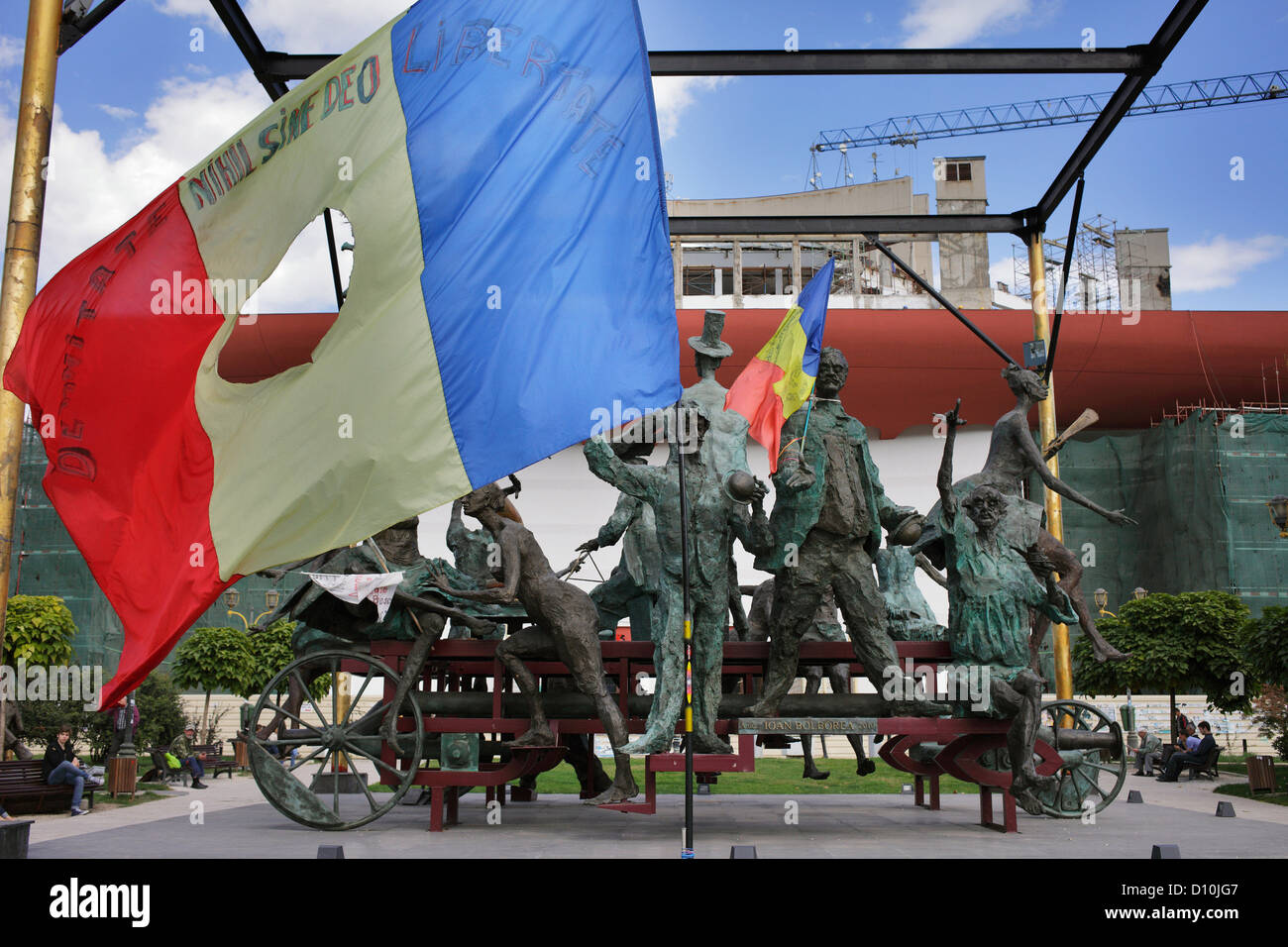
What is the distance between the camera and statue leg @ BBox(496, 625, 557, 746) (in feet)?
28.9

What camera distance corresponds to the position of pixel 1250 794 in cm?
1427

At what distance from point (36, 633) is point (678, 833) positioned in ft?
49.0

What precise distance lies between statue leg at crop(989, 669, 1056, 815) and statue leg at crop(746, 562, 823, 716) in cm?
150

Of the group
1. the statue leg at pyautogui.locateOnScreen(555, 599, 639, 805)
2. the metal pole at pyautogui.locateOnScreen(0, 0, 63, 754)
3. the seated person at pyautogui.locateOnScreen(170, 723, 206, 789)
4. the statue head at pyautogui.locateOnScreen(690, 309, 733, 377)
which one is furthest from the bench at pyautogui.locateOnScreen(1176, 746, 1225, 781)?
the metal pole at pyautogui.locateOnScreen(0, 0, 63, 754)

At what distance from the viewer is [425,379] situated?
564 cm

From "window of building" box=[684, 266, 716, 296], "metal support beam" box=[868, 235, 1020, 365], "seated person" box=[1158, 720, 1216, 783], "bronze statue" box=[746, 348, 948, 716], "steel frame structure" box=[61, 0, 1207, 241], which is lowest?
"seated person" box=[1158, 720, 1216, 783]

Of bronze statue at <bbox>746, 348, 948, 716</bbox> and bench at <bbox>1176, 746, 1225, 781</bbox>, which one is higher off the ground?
bronze statue at <bbox>746, 348, 948, 716</bbox>

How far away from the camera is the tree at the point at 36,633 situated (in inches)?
749

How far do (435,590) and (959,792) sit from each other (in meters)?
7.64

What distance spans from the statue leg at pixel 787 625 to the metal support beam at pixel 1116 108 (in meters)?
6.08

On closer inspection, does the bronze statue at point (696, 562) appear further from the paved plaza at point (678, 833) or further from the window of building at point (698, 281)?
the window of building at point (698, 281)

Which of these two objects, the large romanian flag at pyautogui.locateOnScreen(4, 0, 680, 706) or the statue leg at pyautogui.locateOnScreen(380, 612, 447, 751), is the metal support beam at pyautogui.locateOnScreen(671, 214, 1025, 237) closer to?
the statue leg at pyautogui.locateOnScreen(380, 612, 447, 751)
